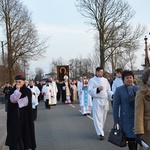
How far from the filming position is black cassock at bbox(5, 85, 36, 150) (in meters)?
7.05

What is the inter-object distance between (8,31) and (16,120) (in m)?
26.4

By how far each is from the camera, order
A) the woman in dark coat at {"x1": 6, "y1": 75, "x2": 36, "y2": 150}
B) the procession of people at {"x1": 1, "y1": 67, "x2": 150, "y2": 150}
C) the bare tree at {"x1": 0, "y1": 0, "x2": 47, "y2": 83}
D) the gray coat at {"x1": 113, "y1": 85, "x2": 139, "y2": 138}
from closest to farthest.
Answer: the procession of people at {"x1": 1, "y1": 67, "x2": 150, "y2": 150} < the gray coat at {"x1": 113, "y1": 85, "x2": 139, "y2": 138} < the woman in dark coat at {"x1": 6, "y1": 75, "x2": 36, "y2": 150} < the bare tree at {"x1": 0, "y1": 0, "x2": 47, "y2": 83}

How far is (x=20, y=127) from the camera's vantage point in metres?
7.09

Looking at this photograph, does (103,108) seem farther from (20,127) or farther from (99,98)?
(20,127)

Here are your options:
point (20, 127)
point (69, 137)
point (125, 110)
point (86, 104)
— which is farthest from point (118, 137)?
point (86, 104)

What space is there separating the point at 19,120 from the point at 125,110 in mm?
2206

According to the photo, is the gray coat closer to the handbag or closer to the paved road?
the handbag

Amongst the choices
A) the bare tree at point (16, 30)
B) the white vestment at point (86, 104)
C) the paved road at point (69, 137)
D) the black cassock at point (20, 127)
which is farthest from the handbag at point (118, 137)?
the bare tree at point (16, 30)

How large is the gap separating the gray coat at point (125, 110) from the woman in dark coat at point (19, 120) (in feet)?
6.35

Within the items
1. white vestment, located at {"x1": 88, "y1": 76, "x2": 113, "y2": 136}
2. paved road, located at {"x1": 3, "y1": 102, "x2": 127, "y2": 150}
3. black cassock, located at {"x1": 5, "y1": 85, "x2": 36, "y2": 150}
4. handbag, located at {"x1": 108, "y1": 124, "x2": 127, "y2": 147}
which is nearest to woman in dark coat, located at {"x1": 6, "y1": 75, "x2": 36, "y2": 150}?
black cassock, located at {"x1": 5, "y1": 85, "x2": 36, "y2": 150}

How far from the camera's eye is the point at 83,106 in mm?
15953

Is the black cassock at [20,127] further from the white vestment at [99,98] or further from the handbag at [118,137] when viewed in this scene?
the white vestment at [99,98]

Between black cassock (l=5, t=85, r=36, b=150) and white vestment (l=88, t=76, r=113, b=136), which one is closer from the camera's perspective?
black cassock (l=5, t=85, r=36, b=150)

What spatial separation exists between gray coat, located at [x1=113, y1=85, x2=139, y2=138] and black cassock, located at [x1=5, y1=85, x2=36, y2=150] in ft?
6.35
